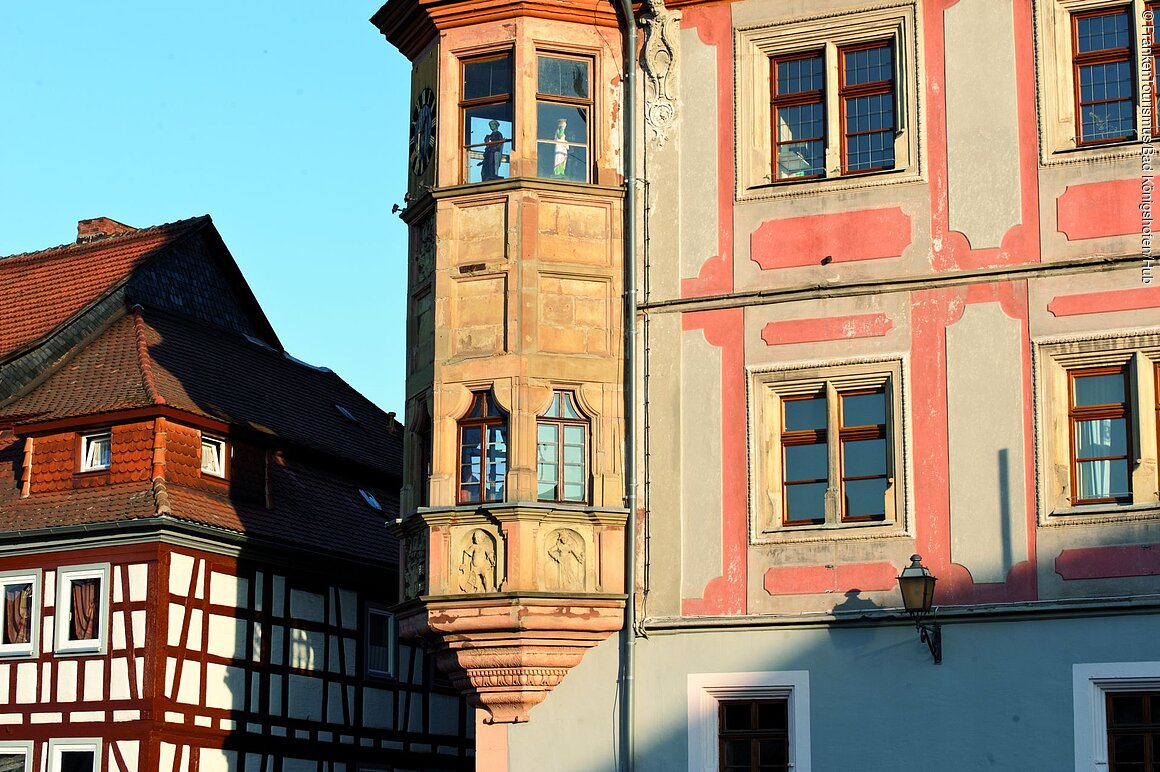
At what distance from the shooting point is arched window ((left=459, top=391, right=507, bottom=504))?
64.0 feet

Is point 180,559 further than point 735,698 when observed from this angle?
Yes

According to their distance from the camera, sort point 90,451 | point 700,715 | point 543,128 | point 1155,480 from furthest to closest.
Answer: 1. point 90,451
2. point 543,128
3. point 700,715
4. point 1155,480

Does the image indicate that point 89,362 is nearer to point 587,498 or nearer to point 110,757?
point 110,757

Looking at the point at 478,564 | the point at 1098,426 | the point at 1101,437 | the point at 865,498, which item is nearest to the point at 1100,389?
the point at 1098,426

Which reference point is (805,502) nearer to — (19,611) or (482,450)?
(482,450)

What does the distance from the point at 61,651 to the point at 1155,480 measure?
14951mm

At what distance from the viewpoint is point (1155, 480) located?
17.5 metres

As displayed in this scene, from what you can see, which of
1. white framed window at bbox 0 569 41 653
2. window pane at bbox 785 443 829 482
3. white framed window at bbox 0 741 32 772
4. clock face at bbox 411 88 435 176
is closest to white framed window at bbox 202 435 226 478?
white framed window at bbox 0 569 41 653

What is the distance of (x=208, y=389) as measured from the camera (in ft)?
95.2

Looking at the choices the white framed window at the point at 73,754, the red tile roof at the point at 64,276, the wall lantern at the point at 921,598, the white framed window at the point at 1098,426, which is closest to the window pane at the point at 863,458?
the wall lantern at the point at 921,598

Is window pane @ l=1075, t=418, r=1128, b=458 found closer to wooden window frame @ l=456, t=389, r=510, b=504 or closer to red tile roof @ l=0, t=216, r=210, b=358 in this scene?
wooden window frame @ l=456, t=389, r=510, b=504

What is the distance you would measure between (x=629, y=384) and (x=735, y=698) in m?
3.43

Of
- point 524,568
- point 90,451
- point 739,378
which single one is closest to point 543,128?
point 739,378

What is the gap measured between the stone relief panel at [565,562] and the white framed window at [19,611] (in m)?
9.76
